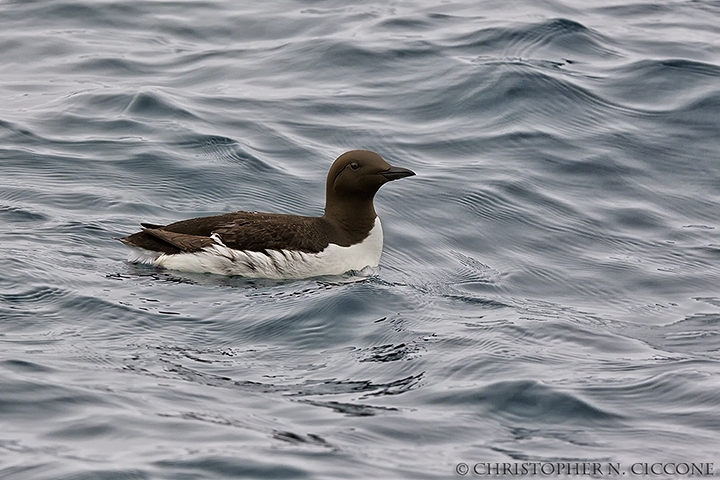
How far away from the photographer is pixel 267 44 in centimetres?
1453

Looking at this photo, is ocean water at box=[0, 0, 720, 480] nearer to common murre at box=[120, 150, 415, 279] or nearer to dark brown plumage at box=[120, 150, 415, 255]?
common murre at box=[120, 150, 415, 279]

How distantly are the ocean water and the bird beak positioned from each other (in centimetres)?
75

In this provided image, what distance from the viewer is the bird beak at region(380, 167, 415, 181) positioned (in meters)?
9.26

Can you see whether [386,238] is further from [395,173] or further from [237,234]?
[237,234]

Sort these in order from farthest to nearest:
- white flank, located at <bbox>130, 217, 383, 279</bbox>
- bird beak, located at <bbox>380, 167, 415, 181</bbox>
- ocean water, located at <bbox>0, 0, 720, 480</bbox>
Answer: bird beak, located at <bbox>380, 167, 415, 181</bbox>
white flank, located at <bbox>130, 217, 383, 279</bbox>
ocean water, located at <bbox>0, 0, 720, 480</bbox>

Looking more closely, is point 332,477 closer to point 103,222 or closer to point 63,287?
point 63,287

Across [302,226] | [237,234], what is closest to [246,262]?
[237,234]

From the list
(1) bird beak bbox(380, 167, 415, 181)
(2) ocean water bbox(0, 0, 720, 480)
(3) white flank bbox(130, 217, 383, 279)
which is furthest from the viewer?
(1) bird beak bbox(380, 167, 415, 181)

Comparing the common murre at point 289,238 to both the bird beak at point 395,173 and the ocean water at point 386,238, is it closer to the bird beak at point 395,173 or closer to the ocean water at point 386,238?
the bird beak at point 395,173

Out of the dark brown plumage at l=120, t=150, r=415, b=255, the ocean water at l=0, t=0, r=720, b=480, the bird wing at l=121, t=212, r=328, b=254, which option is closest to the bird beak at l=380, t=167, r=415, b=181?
the dark brown plumage at l=120, t=150, r=415, b=255

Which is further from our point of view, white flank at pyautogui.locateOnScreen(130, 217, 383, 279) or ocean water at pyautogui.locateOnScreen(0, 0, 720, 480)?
white flank at pyautogui.locateOnScreen(130, 217, 383, 279)

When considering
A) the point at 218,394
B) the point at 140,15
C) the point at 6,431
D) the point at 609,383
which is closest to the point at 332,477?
the point at 218,394

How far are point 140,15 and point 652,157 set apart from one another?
6994 millimetres

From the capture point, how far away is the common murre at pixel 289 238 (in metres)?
8.99
